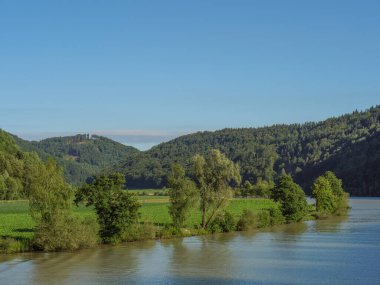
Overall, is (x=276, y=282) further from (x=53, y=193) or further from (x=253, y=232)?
(x=253, y=232)

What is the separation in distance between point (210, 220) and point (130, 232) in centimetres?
1608

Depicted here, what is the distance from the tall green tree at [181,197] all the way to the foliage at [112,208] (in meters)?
8.81

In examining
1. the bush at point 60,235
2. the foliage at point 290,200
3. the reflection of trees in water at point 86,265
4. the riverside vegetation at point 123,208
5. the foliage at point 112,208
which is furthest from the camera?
the foliage at point 290,200

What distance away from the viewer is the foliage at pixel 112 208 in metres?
62.8

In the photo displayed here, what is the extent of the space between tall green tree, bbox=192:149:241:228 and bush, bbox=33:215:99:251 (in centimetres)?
2097

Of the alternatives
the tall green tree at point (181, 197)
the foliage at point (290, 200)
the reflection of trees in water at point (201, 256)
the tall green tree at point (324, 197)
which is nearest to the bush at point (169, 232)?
the tall green tree at point (181, 197)

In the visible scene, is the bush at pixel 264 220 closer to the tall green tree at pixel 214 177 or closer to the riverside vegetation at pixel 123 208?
the riverside vegetation at pixel 123 208

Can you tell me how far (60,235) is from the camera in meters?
57.7

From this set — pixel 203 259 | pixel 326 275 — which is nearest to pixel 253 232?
pixel 203 259

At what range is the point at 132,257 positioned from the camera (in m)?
54.3

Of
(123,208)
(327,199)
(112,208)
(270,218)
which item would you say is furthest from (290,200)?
(112,208)

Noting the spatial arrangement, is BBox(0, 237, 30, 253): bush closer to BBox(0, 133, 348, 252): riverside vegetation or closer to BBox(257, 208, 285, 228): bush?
BBox(0, 133, 348, 252): riverside vegetation

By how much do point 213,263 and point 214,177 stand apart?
25.6m

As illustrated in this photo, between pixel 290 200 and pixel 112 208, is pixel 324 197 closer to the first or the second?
pixel 290 200
